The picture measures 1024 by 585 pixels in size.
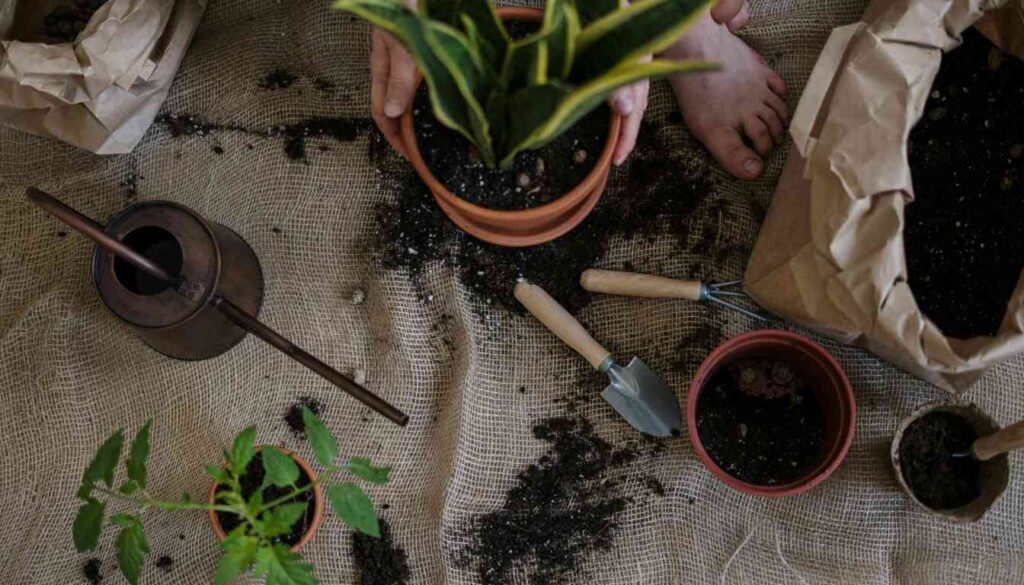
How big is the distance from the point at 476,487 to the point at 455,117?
0.54 m

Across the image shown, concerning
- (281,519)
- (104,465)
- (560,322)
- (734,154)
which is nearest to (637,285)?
(560,322)

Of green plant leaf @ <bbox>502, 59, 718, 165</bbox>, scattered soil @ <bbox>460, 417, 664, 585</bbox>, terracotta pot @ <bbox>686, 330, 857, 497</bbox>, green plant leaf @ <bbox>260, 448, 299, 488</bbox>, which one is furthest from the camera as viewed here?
scattered soil @ <bbox>460, 417, 664, 585</bbox>

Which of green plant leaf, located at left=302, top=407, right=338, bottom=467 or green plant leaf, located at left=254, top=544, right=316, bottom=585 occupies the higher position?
green plant leaf, located at left=302, top=407, right=338, bottom=467

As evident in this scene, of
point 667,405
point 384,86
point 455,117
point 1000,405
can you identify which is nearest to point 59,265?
point 384,86

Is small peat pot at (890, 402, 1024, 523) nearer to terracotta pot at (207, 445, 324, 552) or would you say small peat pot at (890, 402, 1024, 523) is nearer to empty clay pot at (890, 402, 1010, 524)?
empty clay pot at (890, 402, 1010, 524)

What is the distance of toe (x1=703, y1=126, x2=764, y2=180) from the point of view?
1182 mm

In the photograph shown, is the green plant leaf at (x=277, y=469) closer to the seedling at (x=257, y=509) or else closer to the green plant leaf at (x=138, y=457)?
the seedling at (x=257, y=509)

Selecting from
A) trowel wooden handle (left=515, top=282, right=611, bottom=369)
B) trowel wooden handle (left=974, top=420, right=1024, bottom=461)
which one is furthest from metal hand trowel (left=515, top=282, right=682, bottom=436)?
trowel wooden handle (left=974, top=420, right=1024, bottom=461)

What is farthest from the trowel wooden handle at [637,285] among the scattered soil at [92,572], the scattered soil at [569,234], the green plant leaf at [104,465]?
the scattered soil at [92,572]

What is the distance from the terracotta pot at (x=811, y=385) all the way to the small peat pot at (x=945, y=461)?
0.07 meters

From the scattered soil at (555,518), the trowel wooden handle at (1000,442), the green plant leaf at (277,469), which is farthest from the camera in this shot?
the scattered soil at (555,518)

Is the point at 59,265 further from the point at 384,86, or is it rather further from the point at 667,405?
the point at 667,405

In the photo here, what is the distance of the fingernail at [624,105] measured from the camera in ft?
3.08

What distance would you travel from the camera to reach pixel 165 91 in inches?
48.8
